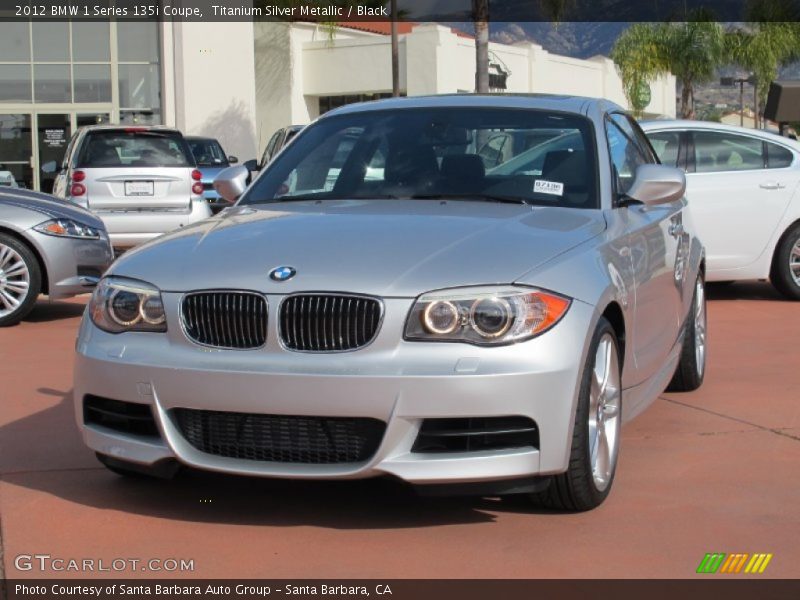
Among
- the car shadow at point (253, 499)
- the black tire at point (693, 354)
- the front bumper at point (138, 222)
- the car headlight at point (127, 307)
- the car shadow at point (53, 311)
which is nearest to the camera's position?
the car headlight at point (127, 307)

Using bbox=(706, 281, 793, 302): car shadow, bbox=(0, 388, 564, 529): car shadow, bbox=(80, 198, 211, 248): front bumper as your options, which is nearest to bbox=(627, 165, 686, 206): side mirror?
bbox=(0, 388, 564, 529): car shadow

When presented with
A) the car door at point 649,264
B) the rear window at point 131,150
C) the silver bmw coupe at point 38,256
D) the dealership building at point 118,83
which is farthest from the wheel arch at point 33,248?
the dealership building at point 118,83

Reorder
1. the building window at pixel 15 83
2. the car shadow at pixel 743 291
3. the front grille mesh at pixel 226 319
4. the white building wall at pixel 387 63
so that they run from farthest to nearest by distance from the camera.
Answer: the white building wall at pixel 387 63
the building window at pixel 15 83
the car shadow at pixel 743 291
the front grille mesh at pixel 226 319

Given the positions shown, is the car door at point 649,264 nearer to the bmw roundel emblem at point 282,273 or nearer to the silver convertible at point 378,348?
the silver convertible at point 378,348

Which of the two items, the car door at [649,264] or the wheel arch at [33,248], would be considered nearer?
the car door at [649,264]

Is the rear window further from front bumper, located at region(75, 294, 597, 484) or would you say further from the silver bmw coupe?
front bumper, located at region(75, 294, 597, 484)

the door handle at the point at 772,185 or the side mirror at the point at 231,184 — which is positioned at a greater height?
the side mirror at the point at 231,184

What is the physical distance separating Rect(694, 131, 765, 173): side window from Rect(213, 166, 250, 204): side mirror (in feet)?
20.0

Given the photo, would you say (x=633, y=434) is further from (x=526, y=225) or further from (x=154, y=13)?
(x=154, y=13)

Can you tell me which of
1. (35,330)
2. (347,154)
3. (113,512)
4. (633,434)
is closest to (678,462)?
(633,434)

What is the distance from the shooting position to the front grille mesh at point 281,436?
450cm

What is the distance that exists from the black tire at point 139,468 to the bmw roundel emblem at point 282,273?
Result: 783mm

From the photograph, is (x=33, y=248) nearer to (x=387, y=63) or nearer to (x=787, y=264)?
(x=787, y=264)

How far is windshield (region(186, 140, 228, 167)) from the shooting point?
23.6m
